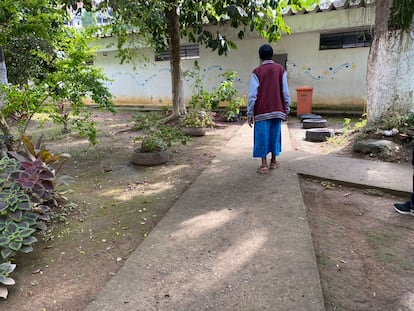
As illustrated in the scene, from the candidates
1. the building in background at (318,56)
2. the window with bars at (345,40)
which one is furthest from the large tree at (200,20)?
the window with bars at (345,40)

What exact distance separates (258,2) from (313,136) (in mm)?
3306

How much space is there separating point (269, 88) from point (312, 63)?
6886mm

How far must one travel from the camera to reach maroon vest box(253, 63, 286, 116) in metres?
4.01

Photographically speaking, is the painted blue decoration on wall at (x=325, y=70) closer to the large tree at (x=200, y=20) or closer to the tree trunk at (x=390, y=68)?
the large tree at (x=200, y=20)

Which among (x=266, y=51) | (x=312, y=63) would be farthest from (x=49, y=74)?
(x=312, y=63)

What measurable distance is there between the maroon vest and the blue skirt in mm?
169

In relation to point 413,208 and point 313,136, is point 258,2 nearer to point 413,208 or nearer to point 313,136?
point 313,136

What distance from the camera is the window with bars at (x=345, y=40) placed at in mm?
9312

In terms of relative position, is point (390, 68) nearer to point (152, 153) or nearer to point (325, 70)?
point (152, 153)

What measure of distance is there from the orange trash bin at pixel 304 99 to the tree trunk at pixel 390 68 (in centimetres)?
380

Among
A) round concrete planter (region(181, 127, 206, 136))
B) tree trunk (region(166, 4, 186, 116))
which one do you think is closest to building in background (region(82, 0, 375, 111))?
tree trunk (region(166, 4, 186, 116))

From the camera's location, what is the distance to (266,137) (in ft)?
13.6

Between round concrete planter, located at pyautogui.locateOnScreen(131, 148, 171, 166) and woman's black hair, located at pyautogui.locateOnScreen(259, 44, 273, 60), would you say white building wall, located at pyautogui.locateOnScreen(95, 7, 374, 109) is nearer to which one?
round concrete planter, located at pyautogui.locateOnScreen(131, 148, 171, 166)

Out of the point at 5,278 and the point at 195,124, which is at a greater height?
the point at 195,124
